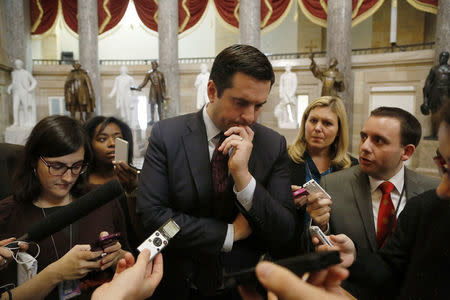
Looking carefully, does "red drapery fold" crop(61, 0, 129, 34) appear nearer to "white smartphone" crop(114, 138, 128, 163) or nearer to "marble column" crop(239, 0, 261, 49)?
"marble column" crop(239, 0, 261, 49)

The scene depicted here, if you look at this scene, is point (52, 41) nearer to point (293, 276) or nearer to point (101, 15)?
point (101, 15)

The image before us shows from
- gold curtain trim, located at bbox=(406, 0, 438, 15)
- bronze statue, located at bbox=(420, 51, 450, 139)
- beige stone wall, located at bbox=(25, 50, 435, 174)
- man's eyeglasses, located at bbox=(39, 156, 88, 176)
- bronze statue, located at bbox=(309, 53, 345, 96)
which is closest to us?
man's eyeglasses, located at bbox=(39, 156, 88, 176)

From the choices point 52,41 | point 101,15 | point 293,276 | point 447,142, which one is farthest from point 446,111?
point 52,41

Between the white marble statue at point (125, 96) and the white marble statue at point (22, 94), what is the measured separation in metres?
2.67

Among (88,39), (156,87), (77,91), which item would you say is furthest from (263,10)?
(77,91)

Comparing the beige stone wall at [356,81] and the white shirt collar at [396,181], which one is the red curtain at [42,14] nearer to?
the beige stone wall at [356,81]

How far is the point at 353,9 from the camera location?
1052cm

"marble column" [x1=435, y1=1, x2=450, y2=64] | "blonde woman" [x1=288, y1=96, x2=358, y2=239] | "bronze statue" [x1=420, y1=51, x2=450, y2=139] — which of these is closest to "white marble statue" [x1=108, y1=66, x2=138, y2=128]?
"bronze statue" [x1=420, y1=51, x2=450, y2=139]

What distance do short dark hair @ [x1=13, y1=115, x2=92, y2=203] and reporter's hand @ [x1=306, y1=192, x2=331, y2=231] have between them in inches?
44.0

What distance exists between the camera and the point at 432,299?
94 cm

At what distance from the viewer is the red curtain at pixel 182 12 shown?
12102 mm

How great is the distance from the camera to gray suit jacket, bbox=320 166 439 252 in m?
1.61

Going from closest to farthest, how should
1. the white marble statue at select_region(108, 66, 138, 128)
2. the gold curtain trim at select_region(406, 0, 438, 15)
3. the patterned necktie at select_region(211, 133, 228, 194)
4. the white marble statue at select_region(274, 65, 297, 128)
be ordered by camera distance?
the patterned necktie at select_region(211, 133, 228, 194) < the gold curtain trim at select_region(406, 0, 438, 15) < the white marble statue at select_region(274, 65, 297, 128) < the white marble statue at select_region(108, 66, 138, 128)

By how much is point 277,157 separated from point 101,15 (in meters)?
12.9
